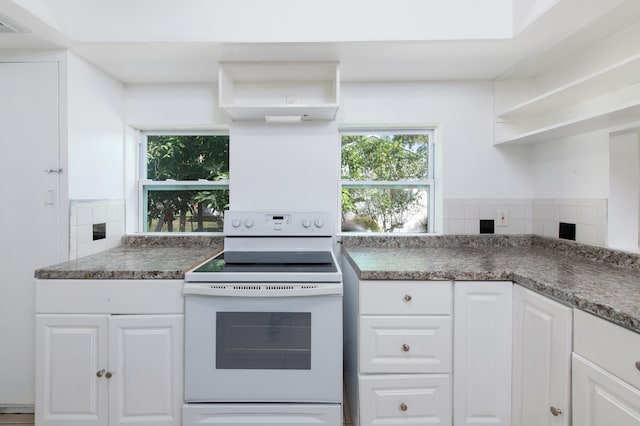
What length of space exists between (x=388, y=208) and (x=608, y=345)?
1416mm

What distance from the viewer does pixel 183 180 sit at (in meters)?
2.25

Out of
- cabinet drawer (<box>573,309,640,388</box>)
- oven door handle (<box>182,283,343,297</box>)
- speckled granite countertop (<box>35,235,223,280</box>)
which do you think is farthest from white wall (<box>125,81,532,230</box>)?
cabinet drawer (<box>573,309,640,388</box>)

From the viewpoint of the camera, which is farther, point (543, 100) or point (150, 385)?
point (543, 100)

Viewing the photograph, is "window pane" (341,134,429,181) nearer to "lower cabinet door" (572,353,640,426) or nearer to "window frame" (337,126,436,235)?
"window frame" (337,126,436,235)

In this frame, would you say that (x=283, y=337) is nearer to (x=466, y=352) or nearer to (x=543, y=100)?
(x=466, y=352)

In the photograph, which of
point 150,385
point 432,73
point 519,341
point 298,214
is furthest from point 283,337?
point 432,73

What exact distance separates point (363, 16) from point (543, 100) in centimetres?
104

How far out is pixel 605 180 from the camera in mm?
1564

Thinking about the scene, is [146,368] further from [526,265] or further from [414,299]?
[526,265]

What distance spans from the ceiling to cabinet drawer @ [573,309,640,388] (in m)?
1.25

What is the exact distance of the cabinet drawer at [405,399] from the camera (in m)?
1.39

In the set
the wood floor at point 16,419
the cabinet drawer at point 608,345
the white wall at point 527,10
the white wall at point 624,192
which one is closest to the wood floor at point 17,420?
the wood floor at point 16,419

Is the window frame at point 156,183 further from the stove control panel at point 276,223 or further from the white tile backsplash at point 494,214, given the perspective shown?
the white tile backsplash at point 494,214

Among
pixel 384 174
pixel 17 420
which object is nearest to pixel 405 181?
pixel 384 174
